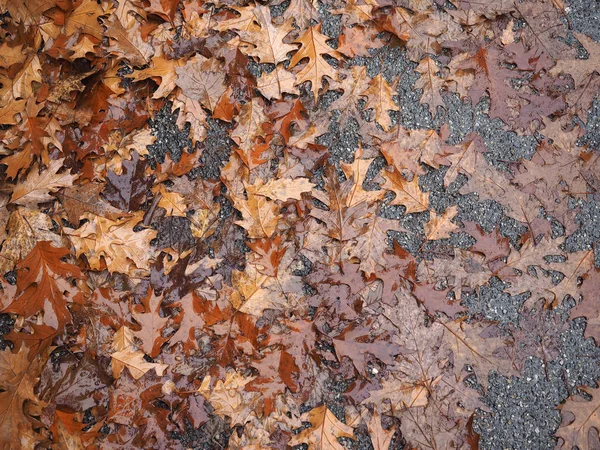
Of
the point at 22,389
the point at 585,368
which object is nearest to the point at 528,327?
the point at 585,368

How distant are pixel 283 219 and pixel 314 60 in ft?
2.72

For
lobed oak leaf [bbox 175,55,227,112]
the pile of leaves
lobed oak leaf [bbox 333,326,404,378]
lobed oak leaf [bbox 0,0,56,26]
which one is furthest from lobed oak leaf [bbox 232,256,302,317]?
lobed oak leaf [bbox 0,0,56,26]

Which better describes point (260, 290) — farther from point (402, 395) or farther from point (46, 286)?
point (46, 286)

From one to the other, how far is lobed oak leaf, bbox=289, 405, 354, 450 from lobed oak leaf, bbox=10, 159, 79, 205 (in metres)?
1.59

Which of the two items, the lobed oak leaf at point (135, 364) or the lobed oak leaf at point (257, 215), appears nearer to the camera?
the lobed oak leaf at point (135, 364)

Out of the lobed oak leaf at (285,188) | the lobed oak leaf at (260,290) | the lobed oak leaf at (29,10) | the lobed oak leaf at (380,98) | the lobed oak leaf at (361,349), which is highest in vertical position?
the lobed oak leaf at (29,10)

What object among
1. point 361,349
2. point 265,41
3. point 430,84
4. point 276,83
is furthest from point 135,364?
point 430,84

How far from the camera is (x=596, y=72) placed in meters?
Answer: 2.64

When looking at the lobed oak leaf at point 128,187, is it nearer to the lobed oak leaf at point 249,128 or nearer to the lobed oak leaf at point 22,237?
the lobed oak leaf at point 22,237

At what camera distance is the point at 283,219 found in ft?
8.19

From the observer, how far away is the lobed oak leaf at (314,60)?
2.63 meters

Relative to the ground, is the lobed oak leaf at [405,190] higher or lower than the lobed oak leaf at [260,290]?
higher

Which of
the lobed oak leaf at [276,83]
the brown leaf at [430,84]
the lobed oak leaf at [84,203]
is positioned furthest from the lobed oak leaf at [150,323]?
the brown leaf at [430,84]

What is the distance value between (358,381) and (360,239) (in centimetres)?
66
